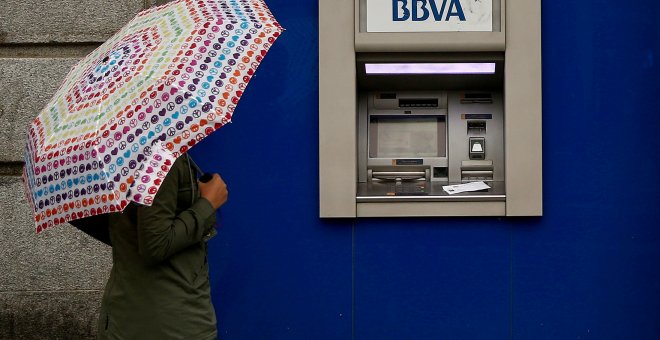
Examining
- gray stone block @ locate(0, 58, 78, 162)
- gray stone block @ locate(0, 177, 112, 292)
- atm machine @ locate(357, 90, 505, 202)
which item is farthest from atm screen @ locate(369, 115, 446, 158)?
gray stone block @ locate(0, 58, 78, 162)

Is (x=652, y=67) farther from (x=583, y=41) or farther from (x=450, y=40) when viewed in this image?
(x=450, y=40)

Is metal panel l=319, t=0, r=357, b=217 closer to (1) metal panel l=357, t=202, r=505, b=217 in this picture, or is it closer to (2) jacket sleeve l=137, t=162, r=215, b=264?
(1) metal panel l=357, t=202, r=505, b=217

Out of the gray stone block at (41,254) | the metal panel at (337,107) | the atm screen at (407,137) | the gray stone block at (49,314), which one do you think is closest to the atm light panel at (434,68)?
the metal panel at (337,107)

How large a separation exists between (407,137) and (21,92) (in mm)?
2109

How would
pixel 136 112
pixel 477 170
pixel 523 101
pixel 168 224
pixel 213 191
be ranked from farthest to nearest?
1. pixel 477 170
2. pixel 523 101
3. pixel 213 191
4. pixel 168 224
5. pixel 136 112

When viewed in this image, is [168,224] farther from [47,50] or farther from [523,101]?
[47,50]

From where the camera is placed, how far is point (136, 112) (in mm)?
1978

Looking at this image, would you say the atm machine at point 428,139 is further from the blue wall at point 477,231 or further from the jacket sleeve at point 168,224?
the jacket sleeve at point 168,224

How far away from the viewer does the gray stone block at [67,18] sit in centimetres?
400

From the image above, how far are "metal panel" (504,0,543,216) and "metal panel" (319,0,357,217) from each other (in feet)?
2.53

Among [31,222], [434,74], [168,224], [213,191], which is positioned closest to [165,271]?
[168,224]

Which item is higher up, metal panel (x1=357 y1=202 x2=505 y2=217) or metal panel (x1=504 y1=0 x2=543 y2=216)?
metal panel (x1=504 y1=0 x2=543 y2=216)

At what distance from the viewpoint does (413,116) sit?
A: 12.7ft

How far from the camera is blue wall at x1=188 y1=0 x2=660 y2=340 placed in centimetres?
372
